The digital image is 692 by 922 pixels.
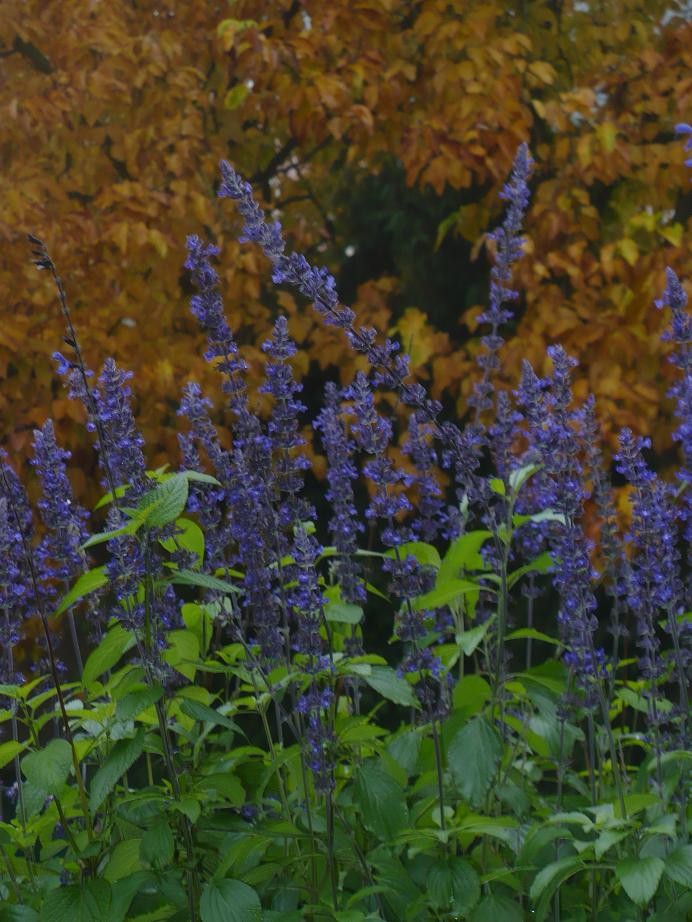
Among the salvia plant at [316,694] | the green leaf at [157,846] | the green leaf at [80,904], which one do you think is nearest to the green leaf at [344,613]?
the salvia plant at [316,694]

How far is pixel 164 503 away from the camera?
230 centimetres

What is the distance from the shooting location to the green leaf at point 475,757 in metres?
2.43

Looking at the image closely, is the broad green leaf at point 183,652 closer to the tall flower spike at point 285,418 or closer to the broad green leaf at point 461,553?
the tall flower spike at point 285,418

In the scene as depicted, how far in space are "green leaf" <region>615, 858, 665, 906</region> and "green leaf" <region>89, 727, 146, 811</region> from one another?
0.80m

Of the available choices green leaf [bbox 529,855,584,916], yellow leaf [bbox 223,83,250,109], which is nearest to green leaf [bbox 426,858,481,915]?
green leaf [bbox 529,855,584,916]

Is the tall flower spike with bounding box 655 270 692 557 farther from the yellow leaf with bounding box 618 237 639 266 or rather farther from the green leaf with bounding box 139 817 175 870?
the yellow leaf with bounding box 618 237 639 266

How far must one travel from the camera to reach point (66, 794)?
9.00 ft

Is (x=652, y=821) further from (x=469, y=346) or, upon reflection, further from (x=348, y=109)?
(x=348, y=109)

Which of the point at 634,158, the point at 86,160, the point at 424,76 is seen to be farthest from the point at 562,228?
the point at 86,160

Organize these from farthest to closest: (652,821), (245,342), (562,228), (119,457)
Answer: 1. (245,342)
2. (562,228)
3. (119,457)
4. (652,821)

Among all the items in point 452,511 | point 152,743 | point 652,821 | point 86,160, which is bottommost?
point 652,821

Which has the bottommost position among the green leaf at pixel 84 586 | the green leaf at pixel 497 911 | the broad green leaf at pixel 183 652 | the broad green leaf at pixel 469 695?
the green leaf at pixel 497 911

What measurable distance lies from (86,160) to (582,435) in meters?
3.26

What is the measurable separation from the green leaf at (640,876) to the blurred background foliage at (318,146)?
9.80 feet
